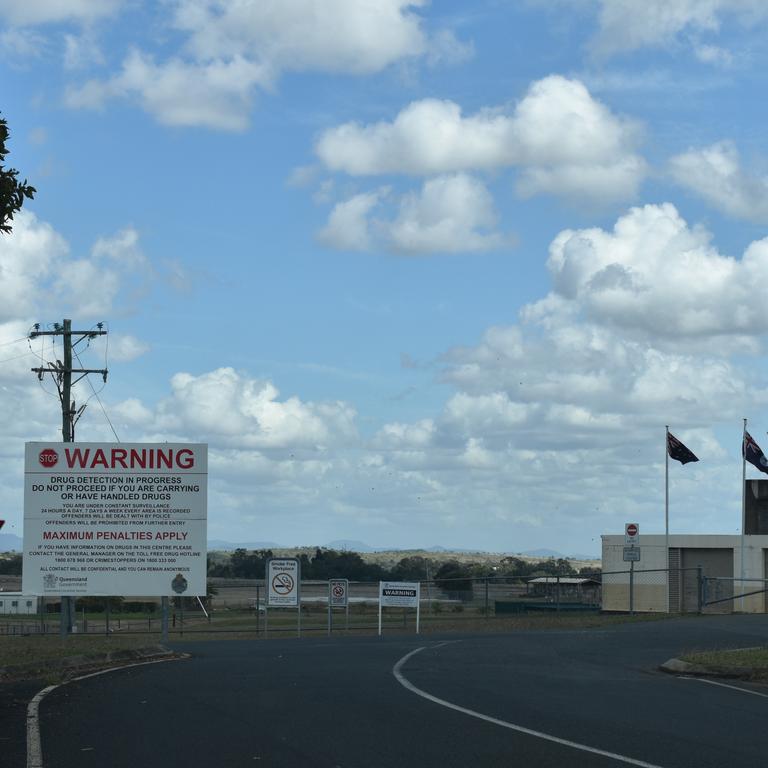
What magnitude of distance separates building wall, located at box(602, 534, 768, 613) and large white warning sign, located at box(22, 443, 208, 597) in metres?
21.9

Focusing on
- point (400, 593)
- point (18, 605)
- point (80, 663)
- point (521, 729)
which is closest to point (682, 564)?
point (400, 593)

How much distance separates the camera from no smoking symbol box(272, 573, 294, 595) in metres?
30.8

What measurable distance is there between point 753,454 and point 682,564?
6.32 meters

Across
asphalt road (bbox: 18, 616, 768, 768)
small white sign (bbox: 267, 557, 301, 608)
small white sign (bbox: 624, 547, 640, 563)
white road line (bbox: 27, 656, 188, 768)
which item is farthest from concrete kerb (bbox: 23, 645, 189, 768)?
small white sign (bbox: 624, 547, 640, 563)

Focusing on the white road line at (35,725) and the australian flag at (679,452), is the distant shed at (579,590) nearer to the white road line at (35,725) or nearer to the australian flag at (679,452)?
the australian flag at (679,452)

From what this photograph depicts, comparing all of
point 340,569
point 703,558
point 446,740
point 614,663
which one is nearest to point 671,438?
point 703,558

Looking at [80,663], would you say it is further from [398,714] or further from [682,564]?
[682,564]

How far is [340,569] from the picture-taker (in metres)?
94.9

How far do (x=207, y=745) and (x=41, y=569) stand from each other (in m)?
17.6

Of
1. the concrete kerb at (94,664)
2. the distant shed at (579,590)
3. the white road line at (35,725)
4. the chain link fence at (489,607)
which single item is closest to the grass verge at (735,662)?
the concrete kerb at (94,664)

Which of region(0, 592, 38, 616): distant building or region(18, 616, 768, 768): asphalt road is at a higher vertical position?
region(18, 616, 768, 768): asphalt road

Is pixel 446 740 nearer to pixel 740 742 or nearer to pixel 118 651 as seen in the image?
pixel 740 742

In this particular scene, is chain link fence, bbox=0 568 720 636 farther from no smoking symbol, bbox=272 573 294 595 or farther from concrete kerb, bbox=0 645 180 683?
concrete kerb, bbox=0 645 180 683

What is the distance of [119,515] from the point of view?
86.8 feet
